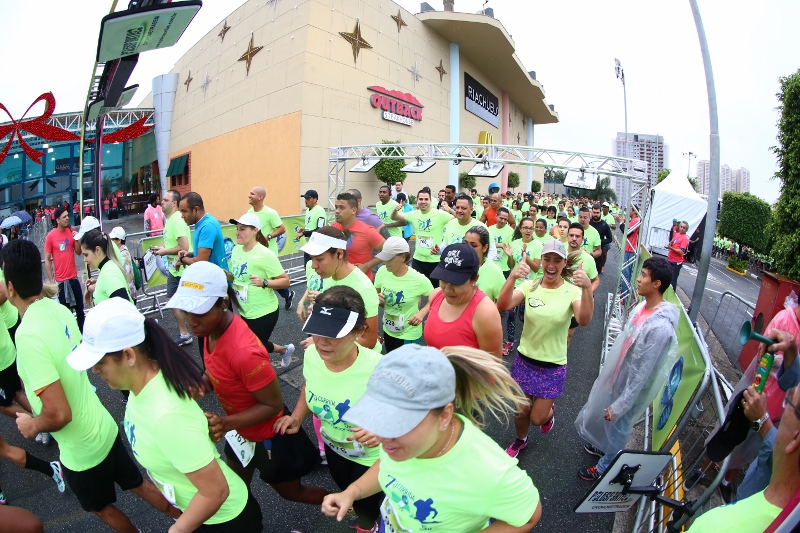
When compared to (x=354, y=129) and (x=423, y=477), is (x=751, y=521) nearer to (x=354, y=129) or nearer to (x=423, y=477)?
(x=423, y=477)

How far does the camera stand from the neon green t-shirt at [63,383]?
218 centimetres

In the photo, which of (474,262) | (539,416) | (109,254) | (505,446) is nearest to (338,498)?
(474,262)

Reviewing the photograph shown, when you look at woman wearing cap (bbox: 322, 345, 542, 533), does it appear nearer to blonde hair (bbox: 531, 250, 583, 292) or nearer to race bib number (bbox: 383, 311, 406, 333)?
blonde hair (bbox: 531, 250, 583, 292)

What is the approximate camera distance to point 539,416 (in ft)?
11.3

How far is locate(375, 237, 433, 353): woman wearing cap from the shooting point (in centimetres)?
386

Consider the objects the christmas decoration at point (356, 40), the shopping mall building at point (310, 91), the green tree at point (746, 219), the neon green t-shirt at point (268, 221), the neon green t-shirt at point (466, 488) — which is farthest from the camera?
the green tree at point (746, 219)

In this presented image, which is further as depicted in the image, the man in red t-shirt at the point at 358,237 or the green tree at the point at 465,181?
the green tree at the point at 465,181

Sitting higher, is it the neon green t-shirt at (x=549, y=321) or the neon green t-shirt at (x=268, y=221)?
the neon green t-shirt at (x=268, y=221)

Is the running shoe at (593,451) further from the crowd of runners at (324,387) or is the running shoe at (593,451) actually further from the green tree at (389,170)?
the green tree at (389,170)

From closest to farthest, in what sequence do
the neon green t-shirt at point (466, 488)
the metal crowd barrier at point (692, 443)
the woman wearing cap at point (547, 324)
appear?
the neon green t-shirt at point (466, 488) < the metal crowd barrier at point (692, 443) < the woman wearing cap at point (547, 324)

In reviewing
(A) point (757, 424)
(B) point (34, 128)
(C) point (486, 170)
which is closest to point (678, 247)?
(C) point (486, 170)

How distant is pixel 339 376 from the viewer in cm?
218

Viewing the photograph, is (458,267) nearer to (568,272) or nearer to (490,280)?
(568,272)

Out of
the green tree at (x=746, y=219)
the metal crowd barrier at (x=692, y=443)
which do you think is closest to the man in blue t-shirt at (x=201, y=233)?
the metal crowd barrier at (x=692, y=443)
